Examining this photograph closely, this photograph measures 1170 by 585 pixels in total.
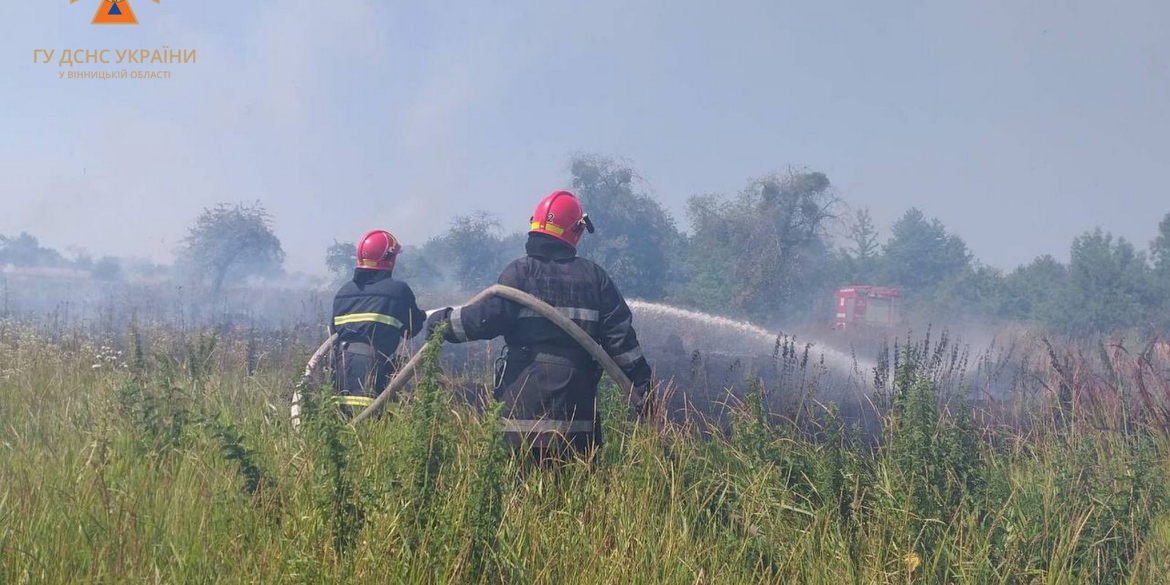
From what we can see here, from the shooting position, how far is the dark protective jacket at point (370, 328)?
559 centimetres

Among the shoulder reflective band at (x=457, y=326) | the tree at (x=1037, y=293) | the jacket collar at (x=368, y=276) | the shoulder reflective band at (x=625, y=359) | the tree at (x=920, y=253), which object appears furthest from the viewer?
the tree at (x=920, y=253)

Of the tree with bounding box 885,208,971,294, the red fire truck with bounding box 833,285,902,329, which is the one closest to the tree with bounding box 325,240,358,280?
the red fire truck with bounding box 833,285,902,329

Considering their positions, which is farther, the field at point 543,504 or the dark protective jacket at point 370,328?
the dark protective jacket at point 370,328

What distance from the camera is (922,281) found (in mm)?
65062

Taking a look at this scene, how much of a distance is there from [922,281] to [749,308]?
135ft

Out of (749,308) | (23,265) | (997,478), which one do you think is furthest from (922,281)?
(997,478)

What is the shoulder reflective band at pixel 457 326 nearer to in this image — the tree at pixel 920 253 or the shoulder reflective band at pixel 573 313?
the shoulder reflective band at pixel 573 313

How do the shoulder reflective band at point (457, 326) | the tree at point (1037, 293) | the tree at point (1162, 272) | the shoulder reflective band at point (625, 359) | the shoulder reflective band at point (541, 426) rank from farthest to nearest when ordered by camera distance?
the tree at point (1037, 293), the tree at point (1162, 272), the shoulder reflective band at point (625, 359), the shoulder reflective band at point (457, 326), the shoulder reflective band at point (541, 426)

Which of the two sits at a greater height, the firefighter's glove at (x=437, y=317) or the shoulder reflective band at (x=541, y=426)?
the firefighter's glove at (x=437, y=317)

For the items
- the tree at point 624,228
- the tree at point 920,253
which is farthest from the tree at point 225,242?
the tree at point 920,253

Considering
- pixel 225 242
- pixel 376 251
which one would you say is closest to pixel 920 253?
pixel 225 242

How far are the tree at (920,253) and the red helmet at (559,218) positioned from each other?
64283mm

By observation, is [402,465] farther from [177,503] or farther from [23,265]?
[23,265]

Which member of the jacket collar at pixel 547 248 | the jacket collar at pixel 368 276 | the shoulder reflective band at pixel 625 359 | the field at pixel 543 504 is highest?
the jacket collar at pixel 547 248
